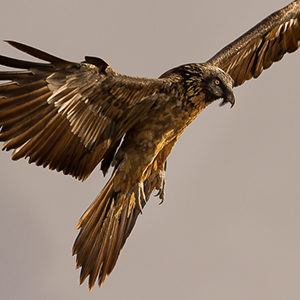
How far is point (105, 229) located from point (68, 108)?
1453 millimetres

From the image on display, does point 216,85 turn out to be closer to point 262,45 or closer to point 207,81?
point 207,81

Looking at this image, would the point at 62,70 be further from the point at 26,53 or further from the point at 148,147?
the point at 148,147

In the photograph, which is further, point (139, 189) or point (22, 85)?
point (139, 189)

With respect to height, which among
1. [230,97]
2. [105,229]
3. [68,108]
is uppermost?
[230,97]

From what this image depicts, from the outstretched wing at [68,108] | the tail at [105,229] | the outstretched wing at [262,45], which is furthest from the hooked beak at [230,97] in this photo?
the tail at [105,229]

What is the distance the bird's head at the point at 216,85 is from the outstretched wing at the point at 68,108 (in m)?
0.48

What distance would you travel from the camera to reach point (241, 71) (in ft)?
25.1

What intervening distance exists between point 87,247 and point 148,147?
115cm

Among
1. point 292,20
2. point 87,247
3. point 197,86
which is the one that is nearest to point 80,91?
point 197,86

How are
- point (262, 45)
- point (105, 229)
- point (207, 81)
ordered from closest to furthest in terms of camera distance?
point (207, 81) → point (105, 229) → point (262, 45)

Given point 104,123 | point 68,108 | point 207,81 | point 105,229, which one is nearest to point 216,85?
point 207,81

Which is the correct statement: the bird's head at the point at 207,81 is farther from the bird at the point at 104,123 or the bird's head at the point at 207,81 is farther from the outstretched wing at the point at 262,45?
the outstretched wing at the point at 262,45

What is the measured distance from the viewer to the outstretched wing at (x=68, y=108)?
541 centimetres

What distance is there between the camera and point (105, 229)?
6.54 metres
